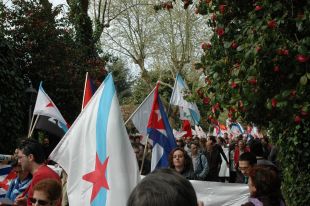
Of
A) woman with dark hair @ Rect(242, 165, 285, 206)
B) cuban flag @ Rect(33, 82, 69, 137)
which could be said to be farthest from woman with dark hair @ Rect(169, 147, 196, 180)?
cuban flag @ Rect(33, 82, 69, 137)

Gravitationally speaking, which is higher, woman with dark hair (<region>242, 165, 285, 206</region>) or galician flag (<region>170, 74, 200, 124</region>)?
galician flag (<region>170, 74, 200, 124</region>)

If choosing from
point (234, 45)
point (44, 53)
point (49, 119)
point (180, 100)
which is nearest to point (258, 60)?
point (234, 45)

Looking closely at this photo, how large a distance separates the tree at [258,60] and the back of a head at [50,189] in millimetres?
2072

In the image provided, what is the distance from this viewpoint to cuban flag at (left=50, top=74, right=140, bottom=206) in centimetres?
495

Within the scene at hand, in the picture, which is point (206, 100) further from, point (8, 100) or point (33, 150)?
point (8, 100)

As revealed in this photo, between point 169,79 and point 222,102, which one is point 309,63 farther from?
point 169,79

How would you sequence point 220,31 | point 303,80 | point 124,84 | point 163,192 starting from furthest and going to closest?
1. point 124,84
2. point 220,31
3. point 303,80
4. point 163,192

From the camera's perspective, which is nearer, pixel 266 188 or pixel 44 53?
pixel 266 188

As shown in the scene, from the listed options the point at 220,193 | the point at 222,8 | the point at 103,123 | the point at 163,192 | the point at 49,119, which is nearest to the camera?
the point at 163,192

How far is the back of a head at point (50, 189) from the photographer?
415 cm

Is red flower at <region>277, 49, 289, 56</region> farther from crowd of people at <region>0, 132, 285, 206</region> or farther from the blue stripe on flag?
the blue stripe on flag

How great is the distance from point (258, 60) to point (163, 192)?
142 inches

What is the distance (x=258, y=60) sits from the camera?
523 centimetres

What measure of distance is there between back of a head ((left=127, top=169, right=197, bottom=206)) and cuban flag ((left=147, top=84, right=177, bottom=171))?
582cm
